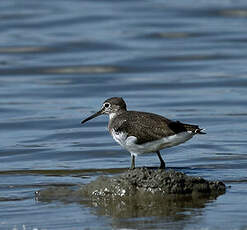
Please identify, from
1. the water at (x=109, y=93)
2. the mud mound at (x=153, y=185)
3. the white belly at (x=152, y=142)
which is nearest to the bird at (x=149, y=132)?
the white belly at (x=152, y=142)

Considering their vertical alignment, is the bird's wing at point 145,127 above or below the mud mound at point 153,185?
above

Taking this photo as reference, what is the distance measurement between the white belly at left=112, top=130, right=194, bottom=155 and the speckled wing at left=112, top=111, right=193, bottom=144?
47 mm

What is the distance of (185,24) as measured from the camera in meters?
24.6

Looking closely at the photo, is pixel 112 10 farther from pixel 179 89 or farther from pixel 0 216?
pixel 0 216

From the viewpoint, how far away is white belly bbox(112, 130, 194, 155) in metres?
9.91

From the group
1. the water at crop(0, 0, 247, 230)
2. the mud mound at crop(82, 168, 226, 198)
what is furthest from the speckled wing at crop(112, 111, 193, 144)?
the water at crop(0, 0, 247, 230)

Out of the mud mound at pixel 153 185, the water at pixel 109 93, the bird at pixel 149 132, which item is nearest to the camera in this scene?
the water at pixel 109 93

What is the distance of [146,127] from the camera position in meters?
10.1

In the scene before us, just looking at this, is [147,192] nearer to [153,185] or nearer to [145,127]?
[153,185]

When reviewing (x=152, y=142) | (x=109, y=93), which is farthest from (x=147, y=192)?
(x=109, y=93)

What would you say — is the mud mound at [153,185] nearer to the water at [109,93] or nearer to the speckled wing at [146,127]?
the water at [109,93]

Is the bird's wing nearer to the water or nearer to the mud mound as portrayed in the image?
the mud mound

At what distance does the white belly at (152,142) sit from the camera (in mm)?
9906

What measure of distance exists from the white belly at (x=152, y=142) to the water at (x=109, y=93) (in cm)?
85
